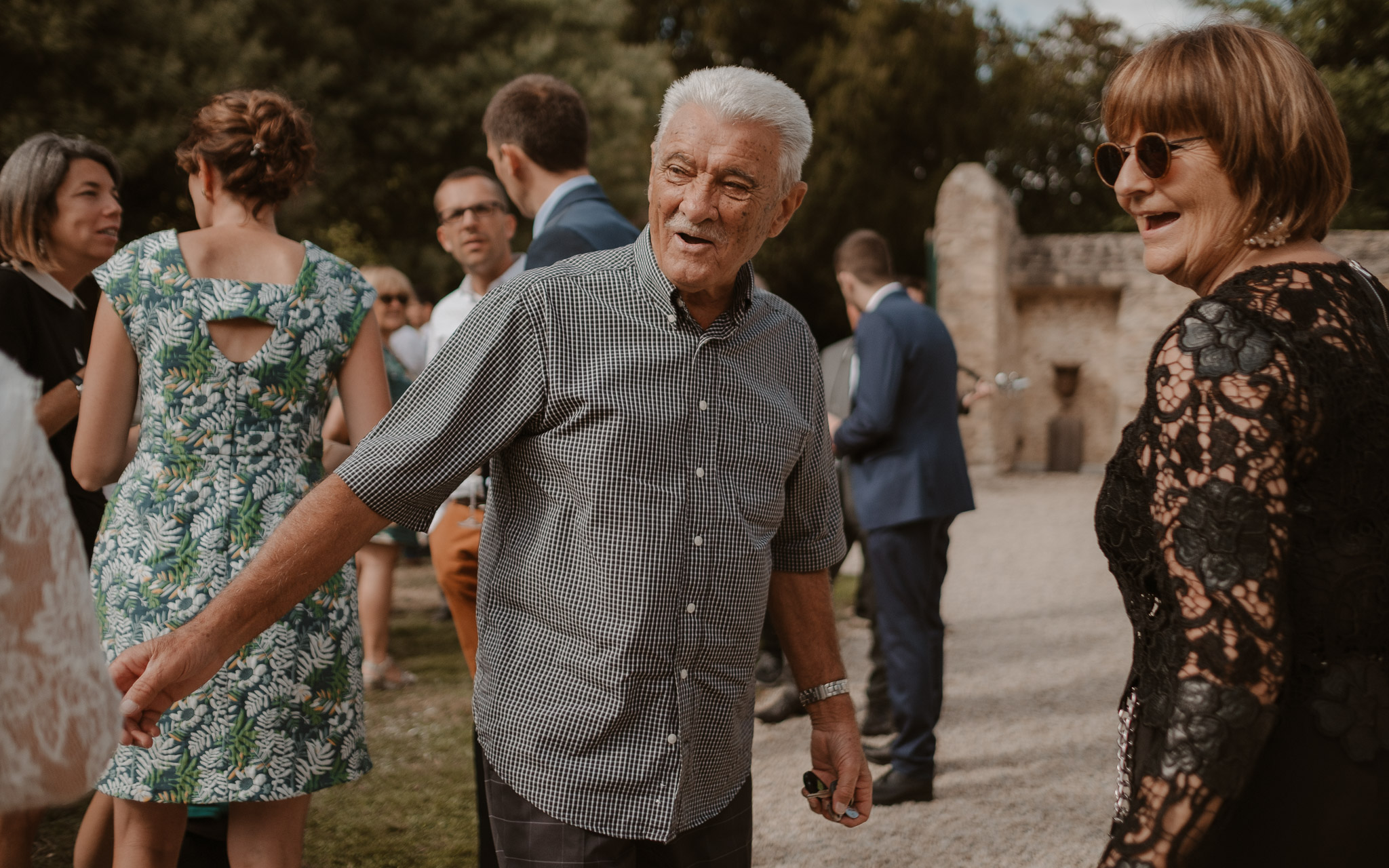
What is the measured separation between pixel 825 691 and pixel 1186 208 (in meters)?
1.18

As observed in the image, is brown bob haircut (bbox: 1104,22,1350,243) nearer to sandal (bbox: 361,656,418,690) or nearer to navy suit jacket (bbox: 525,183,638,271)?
navy suit jacket (bbox: 525,183,638,271)

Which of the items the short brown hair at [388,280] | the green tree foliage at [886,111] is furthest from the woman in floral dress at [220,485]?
the green tree foliage at [886,111]

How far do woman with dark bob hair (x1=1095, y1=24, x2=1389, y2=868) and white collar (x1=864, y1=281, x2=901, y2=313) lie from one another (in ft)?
12.0

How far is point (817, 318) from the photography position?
28297mm

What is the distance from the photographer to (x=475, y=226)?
4.84 meters

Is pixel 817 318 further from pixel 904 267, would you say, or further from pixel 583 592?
pixel 583 592

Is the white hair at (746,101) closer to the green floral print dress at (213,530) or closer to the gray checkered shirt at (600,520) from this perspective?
the gray checkered shirt at (600,520)

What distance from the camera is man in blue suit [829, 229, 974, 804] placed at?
16.5 ft

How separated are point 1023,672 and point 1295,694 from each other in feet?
20.0

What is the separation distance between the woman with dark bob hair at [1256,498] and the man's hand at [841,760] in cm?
73

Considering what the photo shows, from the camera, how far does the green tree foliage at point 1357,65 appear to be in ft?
52.8

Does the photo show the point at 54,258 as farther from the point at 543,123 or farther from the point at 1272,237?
the point at 1272,237

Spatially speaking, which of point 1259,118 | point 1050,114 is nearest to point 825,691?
point 1259,118

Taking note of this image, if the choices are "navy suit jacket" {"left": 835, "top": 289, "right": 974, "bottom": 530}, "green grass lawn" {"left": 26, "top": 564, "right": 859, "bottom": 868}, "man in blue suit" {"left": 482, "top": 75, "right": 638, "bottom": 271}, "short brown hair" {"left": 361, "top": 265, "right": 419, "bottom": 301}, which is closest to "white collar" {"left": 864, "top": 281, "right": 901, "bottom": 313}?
"navy suit jacket" {"left": 835, "top": 289, "right": 974, "bottom": 530}
